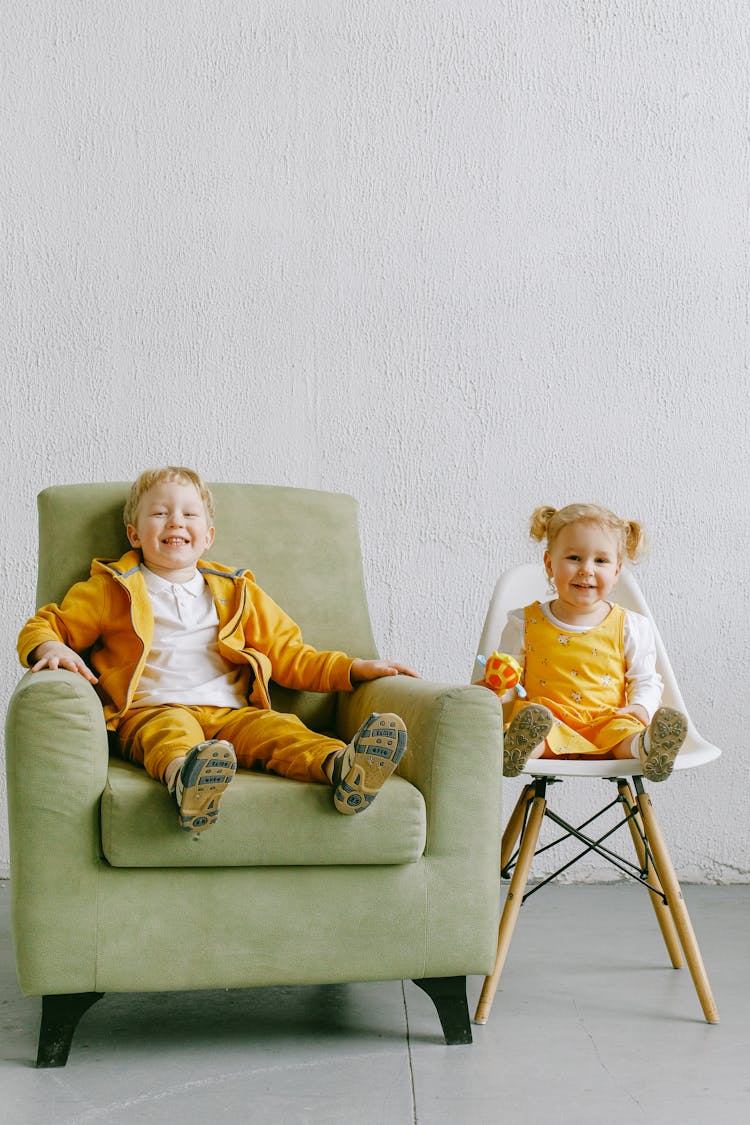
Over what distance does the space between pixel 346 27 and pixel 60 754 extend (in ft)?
6.86

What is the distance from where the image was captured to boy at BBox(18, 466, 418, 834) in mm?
1974

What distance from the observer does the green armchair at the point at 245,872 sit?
5.41ft

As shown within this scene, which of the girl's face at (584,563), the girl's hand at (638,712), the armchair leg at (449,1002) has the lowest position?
the armchair leg at (449,1002)

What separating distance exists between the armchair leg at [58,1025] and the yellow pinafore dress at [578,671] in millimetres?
899

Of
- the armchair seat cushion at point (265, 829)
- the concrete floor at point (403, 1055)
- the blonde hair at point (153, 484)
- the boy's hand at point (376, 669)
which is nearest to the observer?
the concrete floor at point (403, 1055)

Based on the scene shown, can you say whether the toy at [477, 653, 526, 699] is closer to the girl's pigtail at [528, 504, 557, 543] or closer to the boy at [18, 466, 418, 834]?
the boy at [18, 466, 418, 834]

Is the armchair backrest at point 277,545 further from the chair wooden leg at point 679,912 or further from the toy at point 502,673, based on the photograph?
the chair wooden leg at point 679,912

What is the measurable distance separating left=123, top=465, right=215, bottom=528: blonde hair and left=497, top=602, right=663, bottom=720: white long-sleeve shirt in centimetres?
63

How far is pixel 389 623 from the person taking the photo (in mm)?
2896

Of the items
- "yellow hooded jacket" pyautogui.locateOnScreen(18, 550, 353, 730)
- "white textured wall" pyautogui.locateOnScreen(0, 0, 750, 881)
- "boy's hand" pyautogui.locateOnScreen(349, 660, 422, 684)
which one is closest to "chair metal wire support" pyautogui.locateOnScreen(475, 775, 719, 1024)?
"boy's hand" pyautogui.locateOnScreen(349, 660, 422, 684)

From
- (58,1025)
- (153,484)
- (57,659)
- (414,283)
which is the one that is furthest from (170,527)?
(414,283)

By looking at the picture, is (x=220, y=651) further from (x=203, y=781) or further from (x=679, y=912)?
(x=679, y=912)

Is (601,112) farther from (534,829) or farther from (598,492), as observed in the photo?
(534,829)

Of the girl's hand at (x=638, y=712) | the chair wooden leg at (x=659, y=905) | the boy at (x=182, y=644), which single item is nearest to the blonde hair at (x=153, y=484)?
the boy at (x=182, y=644)
